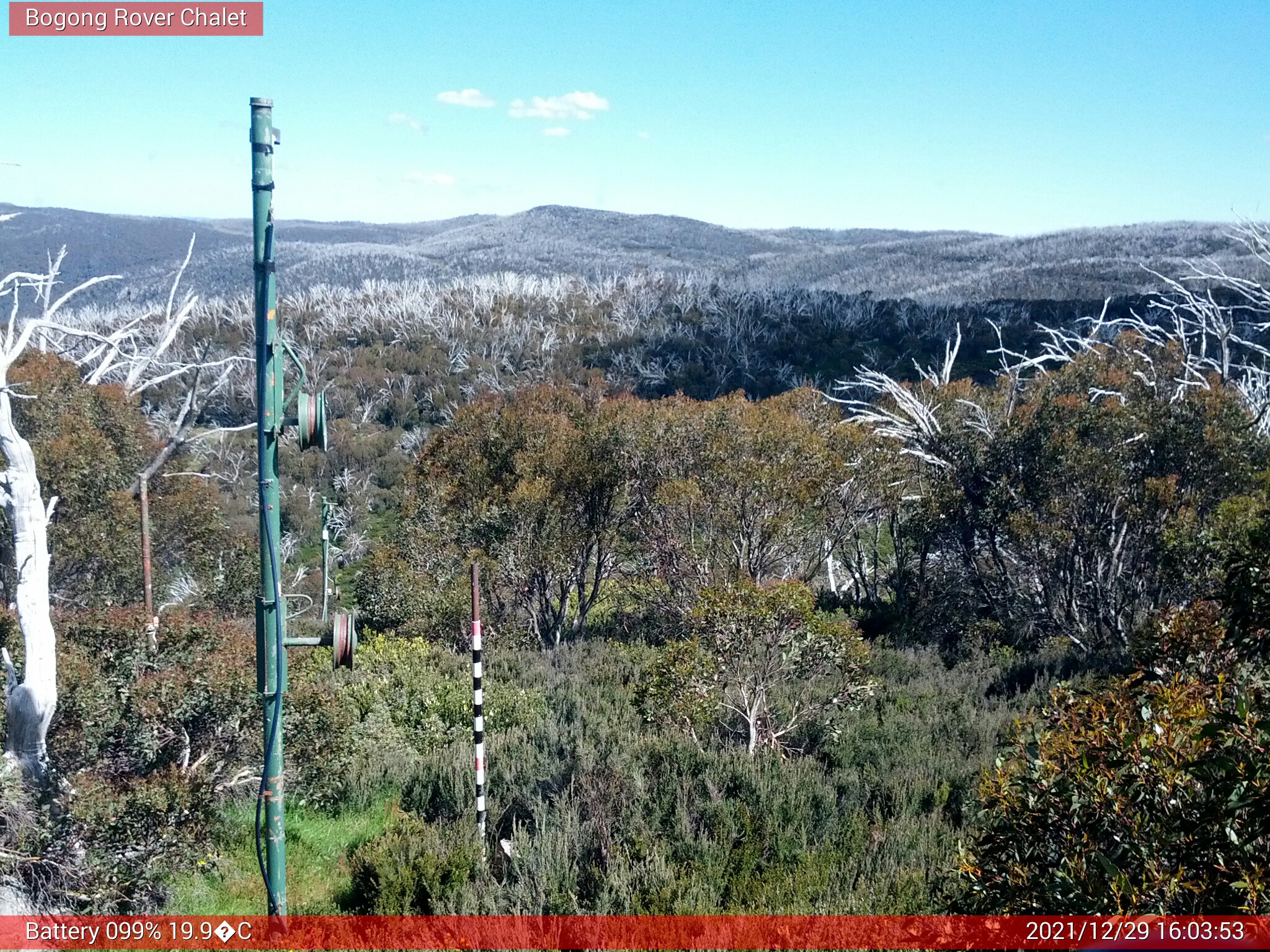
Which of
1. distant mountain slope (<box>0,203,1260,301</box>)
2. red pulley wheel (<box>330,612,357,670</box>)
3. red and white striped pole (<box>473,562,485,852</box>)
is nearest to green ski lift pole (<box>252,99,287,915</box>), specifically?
red pulley wheel (<box>330,612,357,670</box>)

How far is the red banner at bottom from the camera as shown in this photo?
4.89m

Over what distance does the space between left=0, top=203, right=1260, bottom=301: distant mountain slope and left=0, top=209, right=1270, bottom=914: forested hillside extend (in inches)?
1118

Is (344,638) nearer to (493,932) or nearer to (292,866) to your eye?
(493,932)

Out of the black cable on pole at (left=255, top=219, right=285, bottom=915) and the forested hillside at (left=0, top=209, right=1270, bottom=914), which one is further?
the forested hillside at (left=0, top=209, right=1270, bottom=914)

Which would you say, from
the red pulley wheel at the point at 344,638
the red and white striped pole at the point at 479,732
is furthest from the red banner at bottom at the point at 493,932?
the red pulley wheel at the point at 344,638

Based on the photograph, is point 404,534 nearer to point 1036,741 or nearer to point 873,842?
point 873,842

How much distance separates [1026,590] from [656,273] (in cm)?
6577

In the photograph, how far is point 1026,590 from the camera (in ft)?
50.4

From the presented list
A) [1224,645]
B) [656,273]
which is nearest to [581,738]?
[1224,645]

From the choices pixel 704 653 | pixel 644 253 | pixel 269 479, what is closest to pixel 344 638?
pixel 269 479

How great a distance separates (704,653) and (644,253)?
111 metres

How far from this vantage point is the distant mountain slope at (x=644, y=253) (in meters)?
68.2

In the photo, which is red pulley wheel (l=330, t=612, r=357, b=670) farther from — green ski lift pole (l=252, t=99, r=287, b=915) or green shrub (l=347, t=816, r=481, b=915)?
green shrub (l=347, t=816, r=481, b=915)

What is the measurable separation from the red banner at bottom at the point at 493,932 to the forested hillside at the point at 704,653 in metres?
0.19
